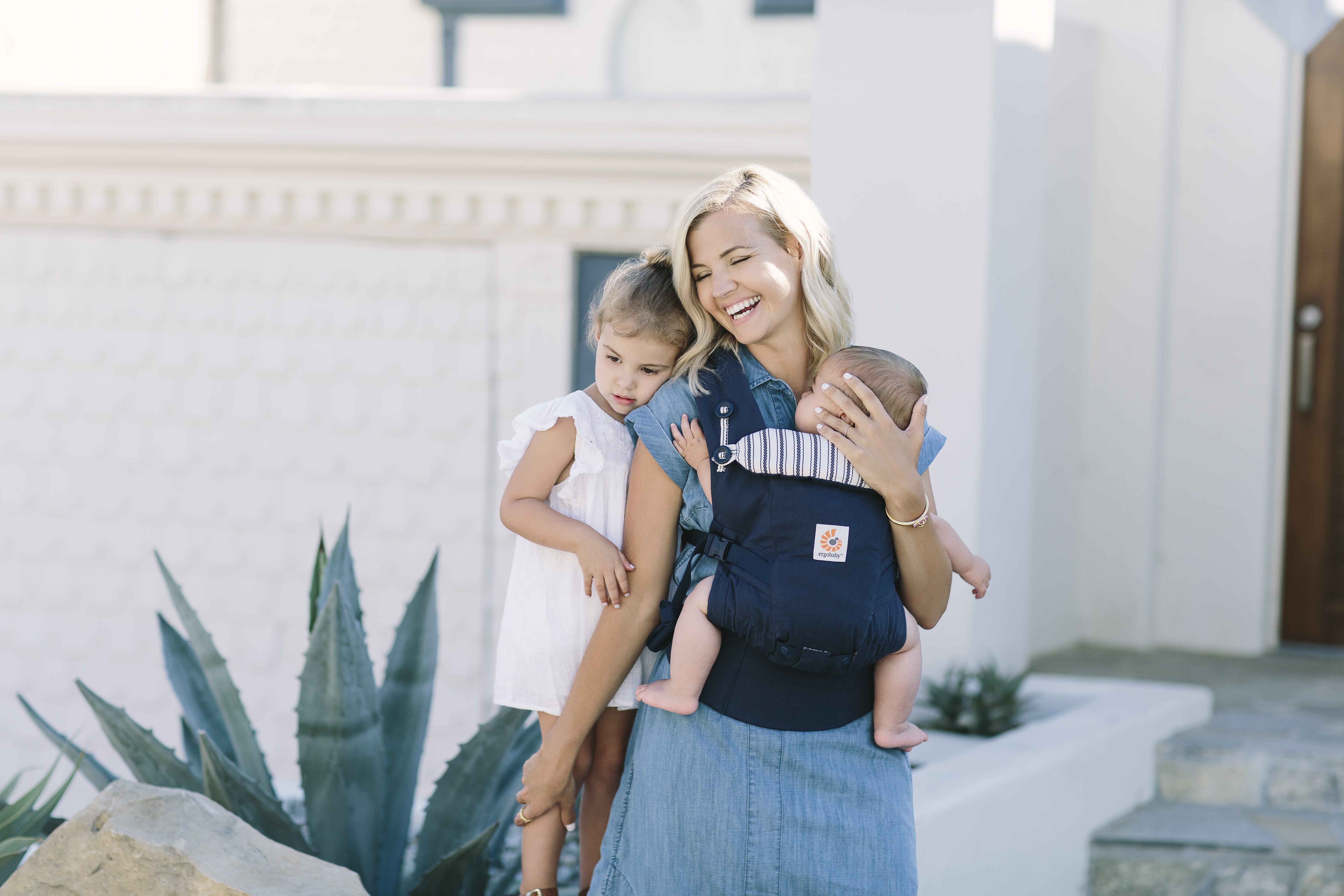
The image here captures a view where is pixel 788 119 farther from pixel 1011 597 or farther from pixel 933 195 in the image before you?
pixel 1011 597

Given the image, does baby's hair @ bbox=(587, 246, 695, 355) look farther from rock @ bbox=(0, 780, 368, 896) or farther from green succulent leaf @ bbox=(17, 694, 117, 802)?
green succulent leaf @ bbox=(17, 694, 117, 802)

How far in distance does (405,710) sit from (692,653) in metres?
1.34

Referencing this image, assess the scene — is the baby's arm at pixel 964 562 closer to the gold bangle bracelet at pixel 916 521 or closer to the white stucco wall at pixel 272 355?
the gold bangle bracelet at pixel 916 521

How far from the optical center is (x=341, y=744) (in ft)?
8.51

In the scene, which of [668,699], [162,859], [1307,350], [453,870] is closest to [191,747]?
[453,870]

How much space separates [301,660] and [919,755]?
2.56m

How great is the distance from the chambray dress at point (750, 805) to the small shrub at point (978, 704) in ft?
6.59

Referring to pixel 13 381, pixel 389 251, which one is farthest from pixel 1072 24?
pixel 13 381

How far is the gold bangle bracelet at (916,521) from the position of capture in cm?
167

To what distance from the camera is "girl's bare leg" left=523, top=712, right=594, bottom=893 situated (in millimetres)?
1962

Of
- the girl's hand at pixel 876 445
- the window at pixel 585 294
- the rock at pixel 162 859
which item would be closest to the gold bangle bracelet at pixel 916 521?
the girl's hand at pixel 876 445

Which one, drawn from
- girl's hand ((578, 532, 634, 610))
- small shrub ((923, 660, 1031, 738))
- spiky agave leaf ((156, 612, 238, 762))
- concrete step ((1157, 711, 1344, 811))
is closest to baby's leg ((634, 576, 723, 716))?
girl's hand ((578, 532, 634, 610))

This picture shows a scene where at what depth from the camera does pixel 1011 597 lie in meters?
4.19

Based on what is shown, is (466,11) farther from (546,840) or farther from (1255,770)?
(546,840)
